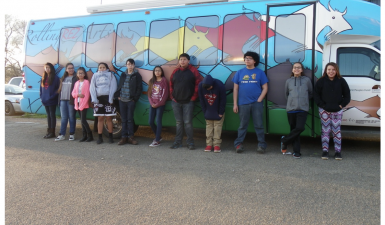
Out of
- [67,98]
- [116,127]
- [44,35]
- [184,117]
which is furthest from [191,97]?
[44,35]

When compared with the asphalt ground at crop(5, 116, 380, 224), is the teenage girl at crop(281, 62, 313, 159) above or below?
above

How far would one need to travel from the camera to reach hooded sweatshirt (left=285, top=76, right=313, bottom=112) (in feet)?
20.0

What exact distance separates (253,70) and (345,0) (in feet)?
7.30

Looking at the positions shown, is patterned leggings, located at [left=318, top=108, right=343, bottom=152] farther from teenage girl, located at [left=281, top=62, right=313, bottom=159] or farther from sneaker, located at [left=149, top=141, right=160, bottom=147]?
sneaker, located at [left=149, top=141, right=160, bottom=147]

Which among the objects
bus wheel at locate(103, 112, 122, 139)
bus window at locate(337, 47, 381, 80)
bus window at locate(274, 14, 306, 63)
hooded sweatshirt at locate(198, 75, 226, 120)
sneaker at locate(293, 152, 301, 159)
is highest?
bus window at locate(274, 14, 306, 63)

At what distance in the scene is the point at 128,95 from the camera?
24.4 feet

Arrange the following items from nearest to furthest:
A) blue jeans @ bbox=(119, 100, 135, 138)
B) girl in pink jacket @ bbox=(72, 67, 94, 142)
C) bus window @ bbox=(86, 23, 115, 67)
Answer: blue jeans @ bbox=(119, 100, 135, 138), girl in pink jacket @ bbox=(72, 67, 94, 142), bus window @ bbox=(86, 23, 115, 67)

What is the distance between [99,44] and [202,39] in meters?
2.71

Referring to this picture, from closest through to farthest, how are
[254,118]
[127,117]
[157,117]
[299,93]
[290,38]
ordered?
[299,93], [290,38], [254,118], [157,117], [127,117]

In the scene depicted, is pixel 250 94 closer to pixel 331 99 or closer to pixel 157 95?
pixel 331 99

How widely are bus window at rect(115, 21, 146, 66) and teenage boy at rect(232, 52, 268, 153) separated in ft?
8.01

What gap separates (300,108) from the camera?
20.0ft

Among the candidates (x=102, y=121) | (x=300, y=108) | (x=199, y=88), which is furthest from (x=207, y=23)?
(x=102, y=121)

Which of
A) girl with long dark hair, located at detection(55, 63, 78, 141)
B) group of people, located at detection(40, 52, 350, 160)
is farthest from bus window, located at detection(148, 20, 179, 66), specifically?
girl with long dark hair, located at detection(55, 63, 78, 141)
